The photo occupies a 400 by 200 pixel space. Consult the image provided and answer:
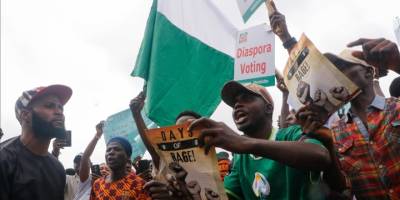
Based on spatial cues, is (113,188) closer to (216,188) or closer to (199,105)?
(199,105)

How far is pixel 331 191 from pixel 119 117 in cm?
553

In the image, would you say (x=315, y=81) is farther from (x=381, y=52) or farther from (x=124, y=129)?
(x=124, y=129)

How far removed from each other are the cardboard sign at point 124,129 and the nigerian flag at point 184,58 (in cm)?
182

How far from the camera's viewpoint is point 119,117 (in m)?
7.41

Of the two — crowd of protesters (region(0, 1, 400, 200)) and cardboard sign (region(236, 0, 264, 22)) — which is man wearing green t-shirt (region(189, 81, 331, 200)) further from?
cardboard sign (region(236, 0, 264, 22))

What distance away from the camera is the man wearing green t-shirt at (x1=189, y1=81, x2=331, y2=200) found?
6.11ft

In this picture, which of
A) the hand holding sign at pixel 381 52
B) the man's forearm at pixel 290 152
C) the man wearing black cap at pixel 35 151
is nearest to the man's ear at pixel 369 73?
the hand holding sign at pixel 381 52

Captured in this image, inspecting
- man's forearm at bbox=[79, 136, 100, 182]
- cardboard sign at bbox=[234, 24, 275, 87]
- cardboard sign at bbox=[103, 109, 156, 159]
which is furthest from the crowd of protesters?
cardboard sign at bbox=[103, 109, 156, 159]

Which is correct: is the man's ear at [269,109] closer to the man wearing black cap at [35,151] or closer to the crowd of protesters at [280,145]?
the crowd of protesters at [280,145]

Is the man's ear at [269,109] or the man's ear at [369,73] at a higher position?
the man's ear at [369,73]

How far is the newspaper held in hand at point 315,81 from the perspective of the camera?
2227 mm

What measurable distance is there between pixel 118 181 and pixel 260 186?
108 inches

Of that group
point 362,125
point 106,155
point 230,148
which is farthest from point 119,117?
point 230,148

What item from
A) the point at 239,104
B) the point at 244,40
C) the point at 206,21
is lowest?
the point at 239,104
